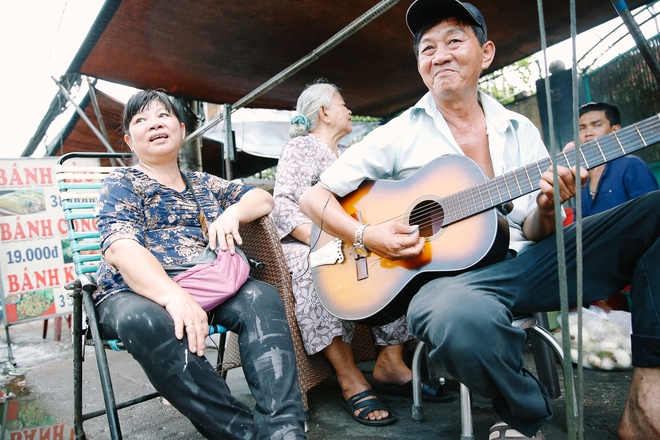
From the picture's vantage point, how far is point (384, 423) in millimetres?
2166

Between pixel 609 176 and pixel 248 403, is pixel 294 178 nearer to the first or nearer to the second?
pixel 248 403

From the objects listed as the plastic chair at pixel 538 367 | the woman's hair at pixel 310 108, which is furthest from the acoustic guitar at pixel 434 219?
the woman's hair at pixel 310 108

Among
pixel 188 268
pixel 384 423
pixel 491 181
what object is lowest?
pixel 384 423

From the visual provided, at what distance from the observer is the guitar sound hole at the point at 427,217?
1854mm

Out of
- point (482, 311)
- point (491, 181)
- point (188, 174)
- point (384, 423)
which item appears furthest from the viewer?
point (188, 174)

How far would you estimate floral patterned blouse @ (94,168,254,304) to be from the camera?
1926 millimetres

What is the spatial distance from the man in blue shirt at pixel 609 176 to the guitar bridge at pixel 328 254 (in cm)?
198

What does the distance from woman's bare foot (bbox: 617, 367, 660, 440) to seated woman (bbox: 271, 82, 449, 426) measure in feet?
3.12

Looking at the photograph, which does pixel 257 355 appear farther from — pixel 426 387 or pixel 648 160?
pixel 648 160

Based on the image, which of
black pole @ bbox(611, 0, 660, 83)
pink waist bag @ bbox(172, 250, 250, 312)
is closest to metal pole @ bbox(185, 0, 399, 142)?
black pole @ bbox(611, 0, 660, 83)

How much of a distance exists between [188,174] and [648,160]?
4.03 m

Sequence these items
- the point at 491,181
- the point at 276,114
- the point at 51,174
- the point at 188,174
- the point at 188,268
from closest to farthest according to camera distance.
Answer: the point at 491,181, the point at 188,268, the point at 188,174, the point at 51,174, the point at 276,114

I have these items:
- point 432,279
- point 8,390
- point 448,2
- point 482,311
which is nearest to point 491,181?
point 432,279

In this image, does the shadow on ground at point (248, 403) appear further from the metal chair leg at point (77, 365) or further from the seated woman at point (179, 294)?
the seated woman at point (179, 294)
